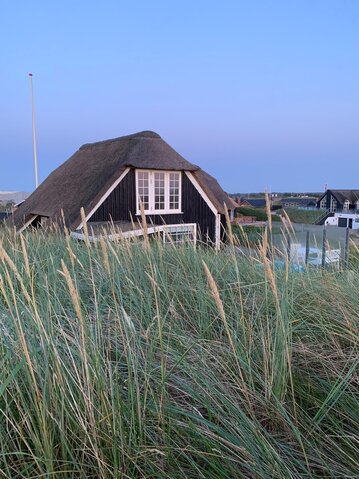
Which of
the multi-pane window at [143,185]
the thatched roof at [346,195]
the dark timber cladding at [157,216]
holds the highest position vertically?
the thatched roof at [346,195]

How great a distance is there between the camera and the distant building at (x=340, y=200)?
44188 mm

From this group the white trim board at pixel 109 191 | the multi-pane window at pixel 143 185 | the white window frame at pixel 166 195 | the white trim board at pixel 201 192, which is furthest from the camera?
the white trim board at pixel 201 192

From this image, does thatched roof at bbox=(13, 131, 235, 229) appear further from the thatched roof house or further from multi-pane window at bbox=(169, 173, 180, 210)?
multi-pane window at bbox=(169, 173, 180, 210)

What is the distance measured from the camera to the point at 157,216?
13234mm

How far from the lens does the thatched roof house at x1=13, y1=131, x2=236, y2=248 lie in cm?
1212

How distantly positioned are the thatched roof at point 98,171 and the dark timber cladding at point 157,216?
1.50 ft

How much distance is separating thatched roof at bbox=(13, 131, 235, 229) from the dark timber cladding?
1.50 feet

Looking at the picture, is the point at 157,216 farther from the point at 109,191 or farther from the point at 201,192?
the point at 201,192

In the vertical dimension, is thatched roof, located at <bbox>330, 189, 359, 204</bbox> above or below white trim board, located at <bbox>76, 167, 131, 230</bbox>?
above

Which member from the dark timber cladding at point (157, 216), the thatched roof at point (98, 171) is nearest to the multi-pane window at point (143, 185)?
the dark timber cladding at point (157, 216)

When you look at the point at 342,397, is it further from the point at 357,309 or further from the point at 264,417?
the point at 357,309

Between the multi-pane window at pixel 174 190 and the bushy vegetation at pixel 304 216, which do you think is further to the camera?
the bushy vegetation at pixel 304 216

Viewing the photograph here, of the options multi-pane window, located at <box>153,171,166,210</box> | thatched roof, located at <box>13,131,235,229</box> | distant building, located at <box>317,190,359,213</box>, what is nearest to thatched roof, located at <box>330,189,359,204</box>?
distant building, located at <box>317,190,359,213</box>

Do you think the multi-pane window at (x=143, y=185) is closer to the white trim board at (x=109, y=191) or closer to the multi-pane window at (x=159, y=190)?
the multi-pane window at (x=159, y=190)
